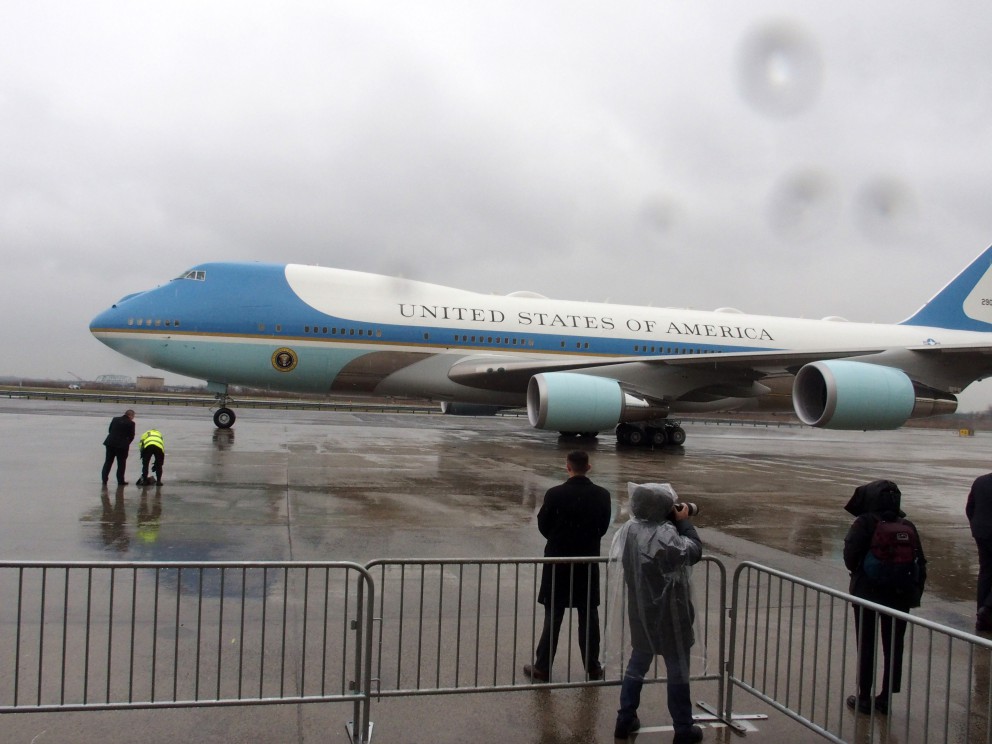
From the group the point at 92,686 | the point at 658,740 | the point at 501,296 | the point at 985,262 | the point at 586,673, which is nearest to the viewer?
the point at 658,740

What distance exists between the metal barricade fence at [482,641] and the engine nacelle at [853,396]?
8451 millimetres

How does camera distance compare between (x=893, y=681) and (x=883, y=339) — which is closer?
(x=893, y=681)

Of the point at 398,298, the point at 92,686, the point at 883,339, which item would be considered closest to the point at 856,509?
the point at 92,686

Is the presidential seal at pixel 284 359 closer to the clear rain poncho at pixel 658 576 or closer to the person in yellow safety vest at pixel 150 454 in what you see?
the person in yellow safety vest at pixel 150 454

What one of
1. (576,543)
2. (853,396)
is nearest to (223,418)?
(853,396)

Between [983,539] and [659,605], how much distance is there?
3.21 m

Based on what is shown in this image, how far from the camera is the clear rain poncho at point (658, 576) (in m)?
3.72

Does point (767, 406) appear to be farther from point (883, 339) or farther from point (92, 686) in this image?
point (92, 686)

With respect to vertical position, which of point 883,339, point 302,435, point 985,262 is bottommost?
point 302,435

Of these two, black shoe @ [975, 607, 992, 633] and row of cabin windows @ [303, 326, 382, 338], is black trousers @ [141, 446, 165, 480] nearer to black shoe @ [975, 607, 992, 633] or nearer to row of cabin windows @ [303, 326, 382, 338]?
row of cabin windows @ [303, 326, 382, 338]

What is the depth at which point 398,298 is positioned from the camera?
64.0 feet

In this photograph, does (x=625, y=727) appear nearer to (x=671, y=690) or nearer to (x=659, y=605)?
(x=671, y=690)

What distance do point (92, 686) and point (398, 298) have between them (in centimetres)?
1603

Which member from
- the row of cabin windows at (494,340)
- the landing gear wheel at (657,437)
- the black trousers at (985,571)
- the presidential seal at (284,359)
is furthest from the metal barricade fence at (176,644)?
the landing gear wheel at (657,437)
